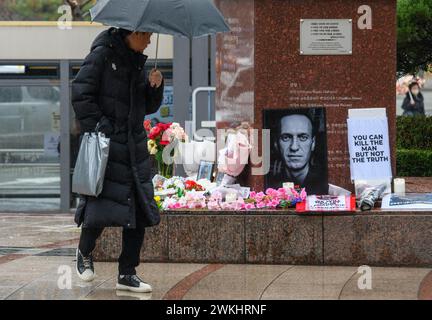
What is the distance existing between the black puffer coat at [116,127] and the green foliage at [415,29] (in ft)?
26.6

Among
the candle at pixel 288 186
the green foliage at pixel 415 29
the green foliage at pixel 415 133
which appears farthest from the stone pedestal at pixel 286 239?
the green foliage at pixel 415 133

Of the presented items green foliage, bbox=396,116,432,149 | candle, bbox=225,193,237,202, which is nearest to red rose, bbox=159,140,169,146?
candle, bbox=225,193,237,202

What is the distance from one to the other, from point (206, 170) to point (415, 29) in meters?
5.60

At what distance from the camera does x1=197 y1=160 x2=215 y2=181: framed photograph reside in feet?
34.0

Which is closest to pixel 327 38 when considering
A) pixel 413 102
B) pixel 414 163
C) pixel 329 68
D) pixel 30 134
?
pixel 329 68

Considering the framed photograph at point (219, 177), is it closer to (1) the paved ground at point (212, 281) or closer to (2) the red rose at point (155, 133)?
(2) the red rose at point (155, 133)

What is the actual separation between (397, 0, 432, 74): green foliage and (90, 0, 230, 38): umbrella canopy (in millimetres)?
7560

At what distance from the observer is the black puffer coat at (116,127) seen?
282 inches

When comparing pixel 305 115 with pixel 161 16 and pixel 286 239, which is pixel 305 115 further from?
pixel 161 16

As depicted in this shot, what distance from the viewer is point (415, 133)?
15.6 metres

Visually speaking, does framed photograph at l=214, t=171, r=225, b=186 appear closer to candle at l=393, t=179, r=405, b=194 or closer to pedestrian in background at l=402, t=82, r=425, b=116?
candle at l=393, t=179, r=405, b=194
